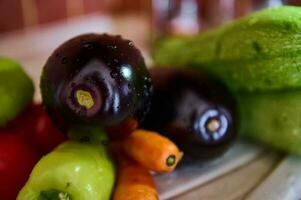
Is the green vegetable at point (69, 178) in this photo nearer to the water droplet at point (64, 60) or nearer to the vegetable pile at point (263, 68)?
the water droplet at point (64, 60)

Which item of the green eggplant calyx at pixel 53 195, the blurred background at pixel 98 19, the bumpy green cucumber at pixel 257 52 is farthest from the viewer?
the blurred background at pixel 98 19

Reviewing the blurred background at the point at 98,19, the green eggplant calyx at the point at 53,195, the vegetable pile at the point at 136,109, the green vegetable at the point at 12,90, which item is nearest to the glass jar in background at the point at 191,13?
the blurred background at the point at 98,19

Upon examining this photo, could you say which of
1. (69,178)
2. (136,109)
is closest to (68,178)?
(69,178)

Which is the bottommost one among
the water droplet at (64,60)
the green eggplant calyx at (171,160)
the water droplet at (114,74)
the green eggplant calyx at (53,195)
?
the green eggplant calyx at (171,160)

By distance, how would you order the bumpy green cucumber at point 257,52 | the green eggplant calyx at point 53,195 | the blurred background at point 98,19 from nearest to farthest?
the green eggplant calyx at point 53,195 < the bumpy green cucumber at point 257,52 < the blurred background at point 98,19

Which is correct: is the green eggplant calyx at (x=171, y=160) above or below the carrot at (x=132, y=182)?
above

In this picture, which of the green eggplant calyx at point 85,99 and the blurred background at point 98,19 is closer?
the green eggplant calyx at point 85,99

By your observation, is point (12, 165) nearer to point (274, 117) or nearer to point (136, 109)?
point (136, 109)
